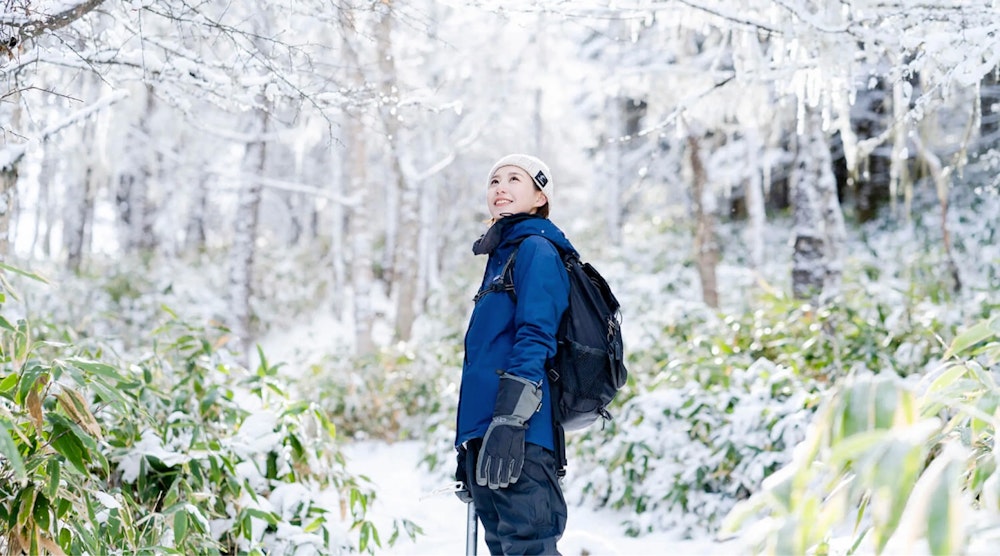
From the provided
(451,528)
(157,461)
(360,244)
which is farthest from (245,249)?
(157,461)

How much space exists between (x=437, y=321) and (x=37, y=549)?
350 inches

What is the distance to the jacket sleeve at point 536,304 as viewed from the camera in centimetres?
237

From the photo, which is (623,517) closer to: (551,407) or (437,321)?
(551,407)

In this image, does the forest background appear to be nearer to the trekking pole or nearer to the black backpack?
the black backpack

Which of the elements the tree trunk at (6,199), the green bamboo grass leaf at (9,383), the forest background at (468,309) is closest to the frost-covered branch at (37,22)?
the forest background at (468,309)

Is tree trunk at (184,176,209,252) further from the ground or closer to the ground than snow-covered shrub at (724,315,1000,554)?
further from the ground

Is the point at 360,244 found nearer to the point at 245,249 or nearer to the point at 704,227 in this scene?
the point at 245,249

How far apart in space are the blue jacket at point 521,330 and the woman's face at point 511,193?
0.13 metres

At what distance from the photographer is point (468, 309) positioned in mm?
12148

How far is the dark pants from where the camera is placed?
238 cm

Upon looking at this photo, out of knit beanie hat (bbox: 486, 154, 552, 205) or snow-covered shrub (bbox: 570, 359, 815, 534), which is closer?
knit beanie hat (bbox: 486, 154, 552, 205)

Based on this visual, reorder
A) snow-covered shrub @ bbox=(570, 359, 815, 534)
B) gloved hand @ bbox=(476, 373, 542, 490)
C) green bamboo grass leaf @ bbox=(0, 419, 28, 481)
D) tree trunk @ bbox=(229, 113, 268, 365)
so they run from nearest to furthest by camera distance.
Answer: green bamboo grass leaf @ bbox=(0, 419, 28, 481) → gloved hand @ bbox=(476, 373, 542, 490) → snow-covered shrub @ bbox=(570, 359, 815, 534) → tree trunk @ bbox=(229, 113, 268, 365)

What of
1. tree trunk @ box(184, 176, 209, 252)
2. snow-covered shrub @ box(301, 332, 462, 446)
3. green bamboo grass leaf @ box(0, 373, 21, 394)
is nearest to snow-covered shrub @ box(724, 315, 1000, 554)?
green bamboo grass leaf @ box(0, 373, 21, 394)

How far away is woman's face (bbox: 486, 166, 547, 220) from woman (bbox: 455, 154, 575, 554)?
0.05 metres
